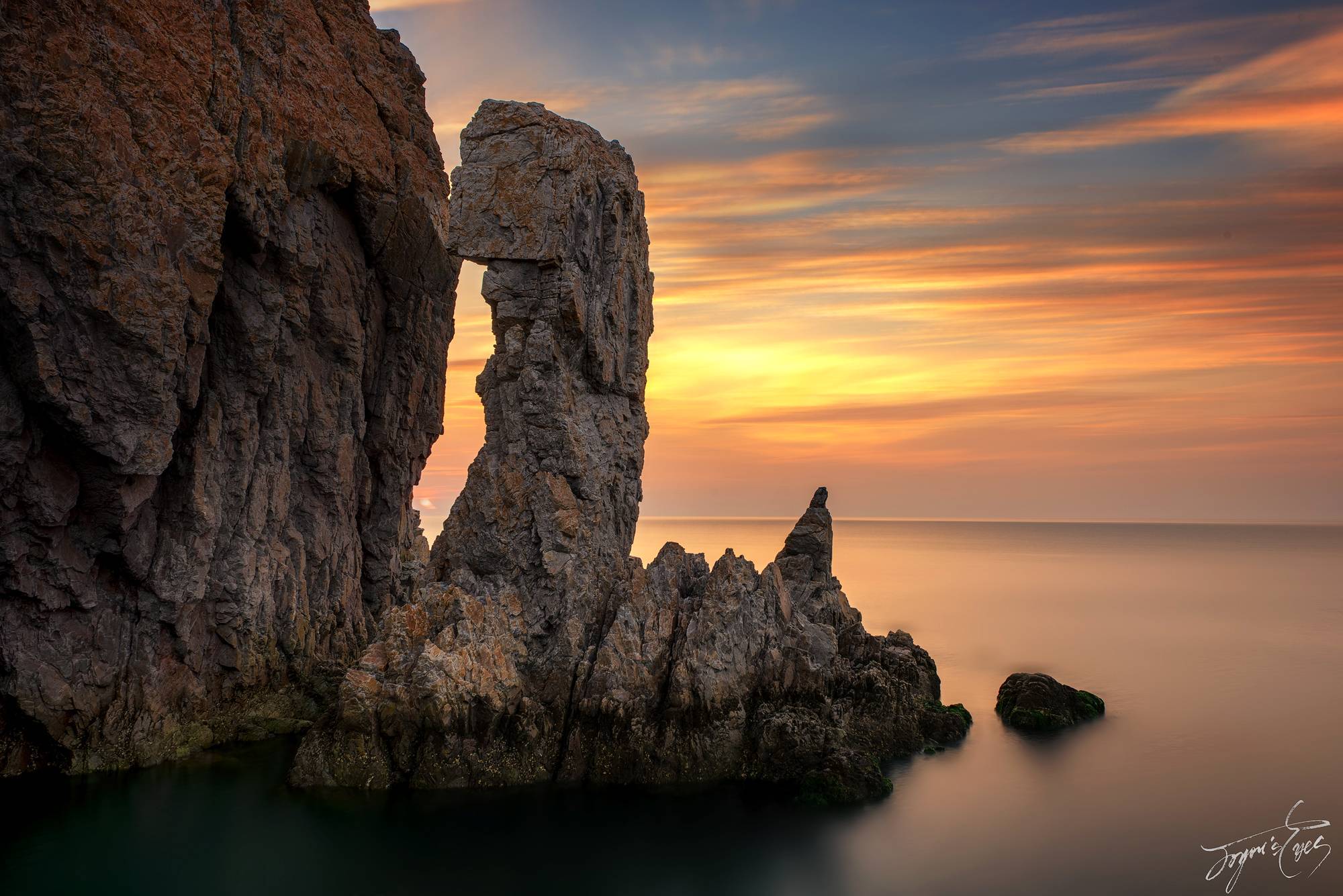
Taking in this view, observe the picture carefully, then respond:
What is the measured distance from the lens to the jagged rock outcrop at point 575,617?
94.2 feet

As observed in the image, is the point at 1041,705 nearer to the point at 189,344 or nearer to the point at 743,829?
the point at 743,829

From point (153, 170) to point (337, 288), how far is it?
10.5 m

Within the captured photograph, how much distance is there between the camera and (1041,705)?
40906 millimetres

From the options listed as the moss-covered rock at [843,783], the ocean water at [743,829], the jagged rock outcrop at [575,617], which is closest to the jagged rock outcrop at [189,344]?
the ocean water at [743,829]

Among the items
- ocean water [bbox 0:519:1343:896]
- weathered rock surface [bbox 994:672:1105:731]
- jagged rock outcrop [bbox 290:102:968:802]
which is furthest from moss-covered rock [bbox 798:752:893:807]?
weathered rock surface [bbox 994:672:1105:731]

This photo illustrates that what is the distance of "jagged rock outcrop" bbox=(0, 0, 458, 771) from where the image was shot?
26266mm

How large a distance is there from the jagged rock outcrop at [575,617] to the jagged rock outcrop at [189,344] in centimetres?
617

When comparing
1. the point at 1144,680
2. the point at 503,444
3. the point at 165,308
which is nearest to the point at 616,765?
the point at 503,444

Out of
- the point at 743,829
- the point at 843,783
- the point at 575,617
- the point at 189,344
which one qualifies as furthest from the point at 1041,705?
the point at 189,344

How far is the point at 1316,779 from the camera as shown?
3434 centimetres

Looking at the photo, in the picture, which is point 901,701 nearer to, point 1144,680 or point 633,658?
point 633,658

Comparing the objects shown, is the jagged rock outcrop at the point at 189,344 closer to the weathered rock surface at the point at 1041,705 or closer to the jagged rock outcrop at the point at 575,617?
the jagged rock outcrop at the point at 575,617

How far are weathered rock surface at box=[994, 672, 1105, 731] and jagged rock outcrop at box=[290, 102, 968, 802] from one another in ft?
12.2

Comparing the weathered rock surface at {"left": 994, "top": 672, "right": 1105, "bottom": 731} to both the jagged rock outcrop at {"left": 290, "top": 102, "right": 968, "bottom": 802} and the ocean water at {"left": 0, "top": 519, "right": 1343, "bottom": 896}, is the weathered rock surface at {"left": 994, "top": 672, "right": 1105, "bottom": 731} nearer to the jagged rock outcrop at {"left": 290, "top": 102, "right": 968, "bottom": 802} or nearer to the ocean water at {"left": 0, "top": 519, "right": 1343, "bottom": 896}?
the ocean water at {"left": 0, "top": 519, "right": 1343, "bottom": 896}
